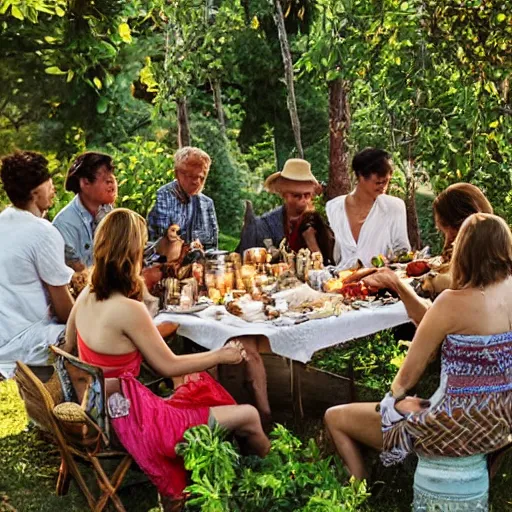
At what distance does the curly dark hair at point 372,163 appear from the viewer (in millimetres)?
5930

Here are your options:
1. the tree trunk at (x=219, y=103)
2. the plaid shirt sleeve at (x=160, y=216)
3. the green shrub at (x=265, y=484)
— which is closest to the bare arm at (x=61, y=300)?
the green shrub at (x=265, y=484)

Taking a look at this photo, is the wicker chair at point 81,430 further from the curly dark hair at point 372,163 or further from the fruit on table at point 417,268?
the curly dark hair at point 372,163

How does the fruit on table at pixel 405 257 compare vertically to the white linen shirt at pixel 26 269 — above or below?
below

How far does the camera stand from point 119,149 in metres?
11.6

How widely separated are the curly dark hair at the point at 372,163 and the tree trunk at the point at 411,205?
2611 millimetres

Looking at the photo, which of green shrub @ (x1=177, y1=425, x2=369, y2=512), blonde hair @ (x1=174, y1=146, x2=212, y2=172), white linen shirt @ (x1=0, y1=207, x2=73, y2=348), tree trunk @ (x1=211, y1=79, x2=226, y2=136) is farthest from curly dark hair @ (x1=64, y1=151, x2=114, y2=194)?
tree trunk @ (x1=211, y1=79, x2=226, y2=136)

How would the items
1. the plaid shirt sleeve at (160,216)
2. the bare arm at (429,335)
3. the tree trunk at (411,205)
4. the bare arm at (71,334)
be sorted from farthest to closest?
the tree trunk at (411,205) < the plaid shirt sleeve at (160,216) < the bare arm at (71,334) < the bare arm at (429,335)

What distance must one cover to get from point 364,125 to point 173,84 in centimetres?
214

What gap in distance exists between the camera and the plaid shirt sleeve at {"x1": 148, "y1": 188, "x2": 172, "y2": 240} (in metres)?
6.73

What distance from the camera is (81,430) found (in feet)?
12.0

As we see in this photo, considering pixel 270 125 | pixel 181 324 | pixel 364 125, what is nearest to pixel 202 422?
pixel 181 324

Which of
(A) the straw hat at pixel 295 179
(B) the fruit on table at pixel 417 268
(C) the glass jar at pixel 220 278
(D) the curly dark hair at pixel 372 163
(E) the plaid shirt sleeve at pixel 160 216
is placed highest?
(D) the curly dark hair at pixel 372 163

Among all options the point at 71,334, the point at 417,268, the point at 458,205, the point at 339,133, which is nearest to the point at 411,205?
the point at 339,133

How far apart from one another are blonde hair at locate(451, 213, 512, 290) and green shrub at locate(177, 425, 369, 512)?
2.68 ft
